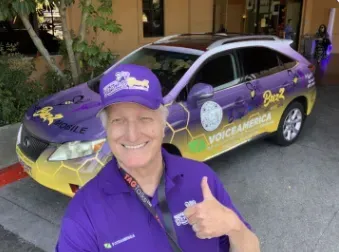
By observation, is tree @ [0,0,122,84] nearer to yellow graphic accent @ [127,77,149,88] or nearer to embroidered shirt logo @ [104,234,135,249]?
yellow graphic accent @ [127,77,149,88]

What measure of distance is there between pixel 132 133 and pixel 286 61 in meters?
4.14

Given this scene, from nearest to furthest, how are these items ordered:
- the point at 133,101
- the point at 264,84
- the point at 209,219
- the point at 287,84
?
the point at 209,219
the point at 133,101
the point at 264,84
the point at 287,84

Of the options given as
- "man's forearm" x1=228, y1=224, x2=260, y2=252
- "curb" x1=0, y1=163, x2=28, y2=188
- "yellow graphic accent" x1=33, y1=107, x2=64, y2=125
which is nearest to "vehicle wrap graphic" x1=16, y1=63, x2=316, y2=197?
"yellow graphic accent" x1=33, y1=107, x2=64, y2=125

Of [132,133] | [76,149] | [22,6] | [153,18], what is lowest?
[76,149]

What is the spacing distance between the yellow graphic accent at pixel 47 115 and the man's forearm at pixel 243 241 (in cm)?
263

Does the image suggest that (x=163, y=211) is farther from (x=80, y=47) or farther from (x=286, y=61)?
(x=80, y=47)

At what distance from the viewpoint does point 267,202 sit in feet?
12.8

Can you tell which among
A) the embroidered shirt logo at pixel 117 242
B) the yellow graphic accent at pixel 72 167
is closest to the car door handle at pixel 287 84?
the yellow graphic accent at pixel 72 167

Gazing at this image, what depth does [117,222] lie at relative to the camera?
131cm

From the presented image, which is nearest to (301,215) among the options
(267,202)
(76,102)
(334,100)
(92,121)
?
(267,202)

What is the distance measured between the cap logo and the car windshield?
92.4 inches

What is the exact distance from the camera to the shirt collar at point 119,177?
135 centimetres

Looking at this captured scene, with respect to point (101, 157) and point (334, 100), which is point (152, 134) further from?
point (334, 100)

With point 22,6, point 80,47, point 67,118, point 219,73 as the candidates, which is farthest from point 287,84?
point 22,6
